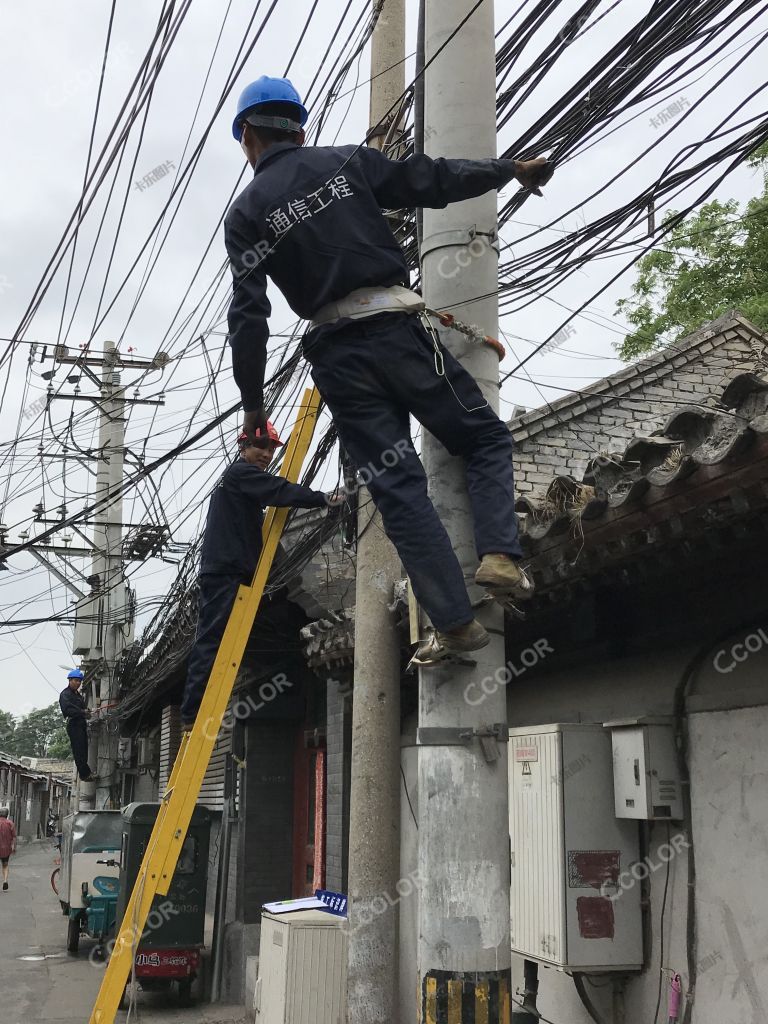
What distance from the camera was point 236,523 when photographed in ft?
15.1

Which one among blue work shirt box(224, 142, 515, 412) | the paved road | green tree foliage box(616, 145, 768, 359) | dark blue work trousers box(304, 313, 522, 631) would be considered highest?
green tree foliage box(616, 145, 768, 359)

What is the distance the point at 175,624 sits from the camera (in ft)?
44.2

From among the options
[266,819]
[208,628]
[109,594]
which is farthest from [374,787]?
[109,594]

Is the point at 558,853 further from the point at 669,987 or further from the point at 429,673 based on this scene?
the point at 429,673

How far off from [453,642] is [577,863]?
3315 millimetres

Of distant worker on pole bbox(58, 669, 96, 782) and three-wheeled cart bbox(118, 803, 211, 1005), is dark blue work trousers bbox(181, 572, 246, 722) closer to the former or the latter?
three-wheeled cart bbox(118, 803, 211, 1005)

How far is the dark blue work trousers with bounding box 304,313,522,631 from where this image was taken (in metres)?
2.67

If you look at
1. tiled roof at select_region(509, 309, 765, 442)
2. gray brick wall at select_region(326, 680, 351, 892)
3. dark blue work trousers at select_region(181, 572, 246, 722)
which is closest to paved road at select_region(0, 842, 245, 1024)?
gray brick wall at select_region(326, 680, 351, 892)

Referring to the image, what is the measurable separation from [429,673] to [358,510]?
379cm

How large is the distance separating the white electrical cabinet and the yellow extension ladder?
3.51 metres

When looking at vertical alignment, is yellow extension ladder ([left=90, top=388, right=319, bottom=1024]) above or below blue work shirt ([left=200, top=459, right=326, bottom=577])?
below

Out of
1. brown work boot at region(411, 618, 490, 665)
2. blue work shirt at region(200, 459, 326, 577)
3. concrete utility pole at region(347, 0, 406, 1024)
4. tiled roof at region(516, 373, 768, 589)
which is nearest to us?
brown work boot at region(411, 618, 490, 665)

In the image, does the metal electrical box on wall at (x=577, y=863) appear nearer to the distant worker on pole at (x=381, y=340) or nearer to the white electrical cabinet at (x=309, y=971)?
the white electrical cabinet at (x=309, y=971)

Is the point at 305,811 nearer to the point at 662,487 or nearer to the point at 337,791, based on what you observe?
the point at 337,791
